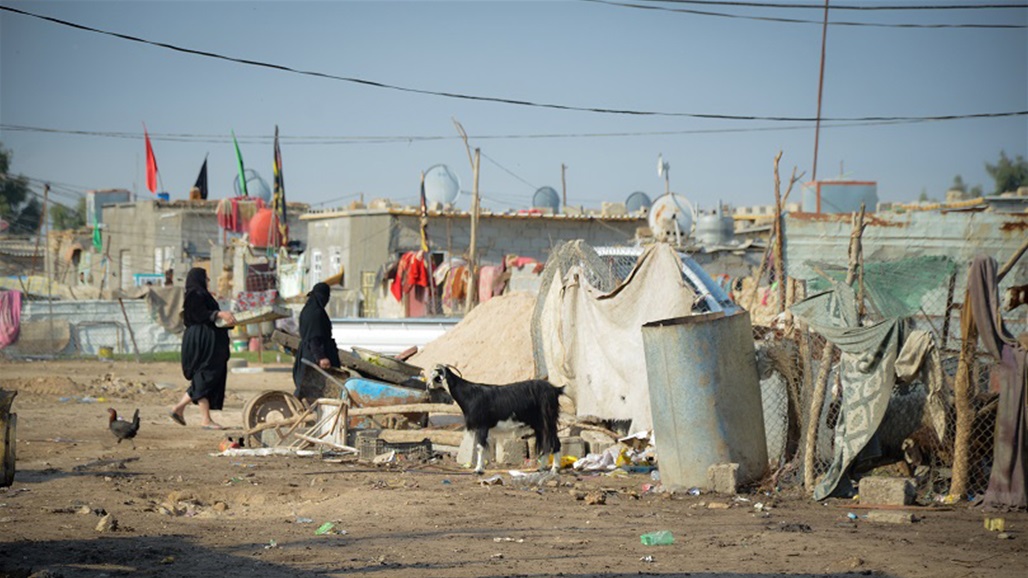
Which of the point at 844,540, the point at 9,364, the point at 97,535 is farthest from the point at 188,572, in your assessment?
the point at 9,364

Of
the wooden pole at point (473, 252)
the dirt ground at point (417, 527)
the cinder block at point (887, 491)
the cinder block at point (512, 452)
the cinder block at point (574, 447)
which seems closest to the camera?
the dirt ground at point (417, 527)

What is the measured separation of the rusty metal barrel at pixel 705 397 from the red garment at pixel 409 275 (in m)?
20.1

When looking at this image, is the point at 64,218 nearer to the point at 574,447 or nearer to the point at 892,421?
the point at 574,447

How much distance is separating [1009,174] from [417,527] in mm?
72191

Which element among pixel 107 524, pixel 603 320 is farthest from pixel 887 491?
pixel 107 524

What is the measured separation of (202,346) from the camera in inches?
535

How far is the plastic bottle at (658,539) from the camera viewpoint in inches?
289

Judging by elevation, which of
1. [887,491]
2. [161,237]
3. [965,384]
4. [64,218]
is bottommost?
[887,491]

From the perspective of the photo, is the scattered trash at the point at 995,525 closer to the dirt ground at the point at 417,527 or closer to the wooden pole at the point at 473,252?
the dirt ground at the point at 417,527

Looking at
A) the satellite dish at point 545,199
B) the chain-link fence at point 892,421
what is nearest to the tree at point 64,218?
the satellite dish at point 545,199

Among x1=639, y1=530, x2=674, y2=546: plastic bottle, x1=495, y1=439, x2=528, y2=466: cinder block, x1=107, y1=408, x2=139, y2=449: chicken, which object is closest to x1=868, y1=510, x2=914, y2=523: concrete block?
x1=639, y1=530, x2=674, y2=546: plastic bottle

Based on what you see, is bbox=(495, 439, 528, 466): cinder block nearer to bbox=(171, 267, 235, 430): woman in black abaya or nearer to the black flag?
bbox=(171, 267, 235, 430): woman in black abaya

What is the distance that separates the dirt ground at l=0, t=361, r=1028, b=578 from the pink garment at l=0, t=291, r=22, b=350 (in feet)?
57.9

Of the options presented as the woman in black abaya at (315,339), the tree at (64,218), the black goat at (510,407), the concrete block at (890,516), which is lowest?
the concrete block at (890,516)
